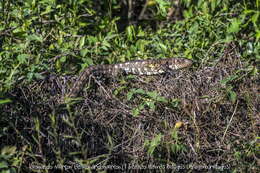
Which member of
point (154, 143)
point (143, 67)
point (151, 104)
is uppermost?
A: point (143, 67)

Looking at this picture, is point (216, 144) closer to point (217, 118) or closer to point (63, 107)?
point (217, 118)

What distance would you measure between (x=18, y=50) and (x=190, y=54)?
8.54ft

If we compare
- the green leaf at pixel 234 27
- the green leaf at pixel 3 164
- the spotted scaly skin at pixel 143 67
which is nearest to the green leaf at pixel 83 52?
the spotted scaly skin at pixel 143 67

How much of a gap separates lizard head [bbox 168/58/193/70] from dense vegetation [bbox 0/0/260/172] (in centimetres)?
11

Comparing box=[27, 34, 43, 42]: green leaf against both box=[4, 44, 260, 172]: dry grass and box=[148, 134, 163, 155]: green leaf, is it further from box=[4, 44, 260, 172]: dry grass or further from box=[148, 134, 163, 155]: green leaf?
box=[148, 134, 163, 155]: green leaf

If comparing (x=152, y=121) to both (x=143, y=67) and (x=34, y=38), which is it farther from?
(x=34, y=38)

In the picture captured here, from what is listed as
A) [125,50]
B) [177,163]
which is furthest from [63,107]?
[125,50]

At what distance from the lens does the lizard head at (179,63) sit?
22.9ft

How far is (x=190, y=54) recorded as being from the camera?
732cm

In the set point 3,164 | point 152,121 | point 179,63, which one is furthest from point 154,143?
point 179,63

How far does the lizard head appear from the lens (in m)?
6.98

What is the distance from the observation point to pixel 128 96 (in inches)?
229

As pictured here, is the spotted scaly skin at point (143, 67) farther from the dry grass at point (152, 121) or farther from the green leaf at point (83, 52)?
the dry grass at point (152, 121)

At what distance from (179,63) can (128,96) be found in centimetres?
155
